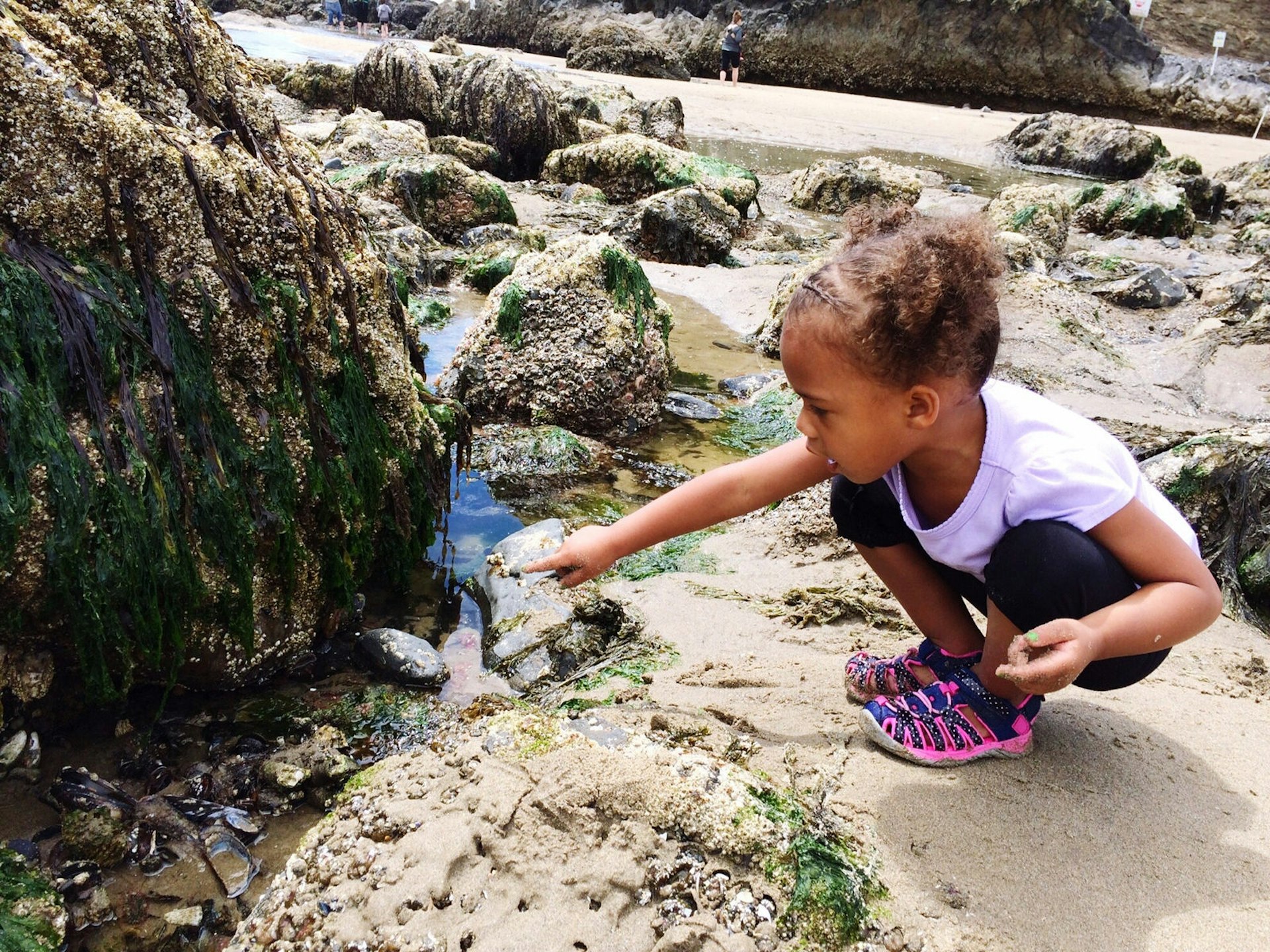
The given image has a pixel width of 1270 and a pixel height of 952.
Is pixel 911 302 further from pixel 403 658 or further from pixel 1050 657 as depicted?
pixel 403 658

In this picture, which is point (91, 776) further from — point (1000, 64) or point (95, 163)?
point (1000, 64)

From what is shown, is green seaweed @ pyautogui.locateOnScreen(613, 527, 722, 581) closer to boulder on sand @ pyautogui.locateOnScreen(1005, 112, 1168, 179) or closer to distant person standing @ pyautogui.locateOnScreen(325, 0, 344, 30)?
boulder on sand @ pyautogui.locateOnScreen(1005, 112, 1168, 179)

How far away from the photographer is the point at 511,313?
5.34 meters

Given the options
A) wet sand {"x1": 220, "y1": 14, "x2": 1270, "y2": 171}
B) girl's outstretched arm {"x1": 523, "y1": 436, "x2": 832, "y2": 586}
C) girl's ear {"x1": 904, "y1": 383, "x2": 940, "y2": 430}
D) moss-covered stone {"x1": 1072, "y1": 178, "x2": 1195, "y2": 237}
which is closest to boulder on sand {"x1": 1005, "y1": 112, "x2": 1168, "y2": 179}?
wet sand {"x1": 220, "y1": 14, "x2": 1270, "y2": 171}

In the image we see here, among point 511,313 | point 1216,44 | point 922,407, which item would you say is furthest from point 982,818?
point 1216,44

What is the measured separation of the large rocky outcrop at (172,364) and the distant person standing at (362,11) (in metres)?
35.6

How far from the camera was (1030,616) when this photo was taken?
2.01 metres

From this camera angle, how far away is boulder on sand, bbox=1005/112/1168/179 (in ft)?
52.7

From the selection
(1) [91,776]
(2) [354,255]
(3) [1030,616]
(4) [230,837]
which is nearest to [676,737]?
(3) [1030,616]

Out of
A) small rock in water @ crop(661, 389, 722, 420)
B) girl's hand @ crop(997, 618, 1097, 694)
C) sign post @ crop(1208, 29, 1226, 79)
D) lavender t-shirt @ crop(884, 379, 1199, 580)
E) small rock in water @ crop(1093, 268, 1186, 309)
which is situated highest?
sign post @ crop(1208, 29, 1226, 79)

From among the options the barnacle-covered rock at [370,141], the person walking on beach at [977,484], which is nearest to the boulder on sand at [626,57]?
the barnacle-covered rock at [370,141]

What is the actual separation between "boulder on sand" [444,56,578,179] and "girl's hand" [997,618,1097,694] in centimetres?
1109

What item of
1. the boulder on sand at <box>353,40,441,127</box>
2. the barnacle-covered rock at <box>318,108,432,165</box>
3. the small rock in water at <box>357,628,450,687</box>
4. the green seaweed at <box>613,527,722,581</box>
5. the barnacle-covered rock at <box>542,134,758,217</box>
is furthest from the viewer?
the boulder on sand at <box>353,40,441,127</box>

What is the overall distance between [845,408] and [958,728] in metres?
0.87
